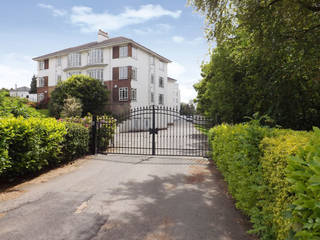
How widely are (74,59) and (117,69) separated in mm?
8776

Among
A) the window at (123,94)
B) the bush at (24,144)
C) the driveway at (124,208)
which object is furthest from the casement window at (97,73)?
the driveway at (124,208)

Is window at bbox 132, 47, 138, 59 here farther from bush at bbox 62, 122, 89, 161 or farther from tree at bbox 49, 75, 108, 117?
bush at bbox 62, 122, 89, 161

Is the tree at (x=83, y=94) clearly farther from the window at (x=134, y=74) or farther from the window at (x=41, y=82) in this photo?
the window at (x=41, y=82)

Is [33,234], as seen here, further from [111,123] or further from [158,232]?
[111,123]

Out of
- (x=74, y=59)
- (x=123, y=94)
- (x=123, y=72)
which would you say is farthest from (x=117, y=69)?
(x=74, y=59)

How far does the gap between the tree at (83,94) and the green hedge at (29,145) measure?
18.7m

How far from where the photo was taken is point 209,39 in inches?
354

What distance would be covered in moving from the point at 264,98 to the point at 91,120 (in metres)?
9.12

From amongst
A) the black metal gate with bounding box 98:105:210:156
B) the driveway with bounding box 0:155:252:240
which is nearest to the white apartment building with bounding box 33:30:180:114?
the black metal gate with bounding box 98:105:210:156

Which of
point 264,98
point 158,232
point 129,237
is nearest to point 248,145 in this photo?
point 158,232

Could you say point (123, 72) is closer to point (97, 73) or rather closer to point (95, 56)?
point (97, 73)

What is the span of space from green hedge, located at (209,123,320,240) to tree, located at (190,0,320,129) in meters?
5.15

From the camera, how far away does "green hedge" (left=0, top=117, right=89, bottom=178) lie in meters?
5.50

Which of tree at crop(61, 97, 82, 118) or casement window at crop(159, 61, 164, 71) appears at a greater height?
casement window at crop(159, 61, 164, 71)
